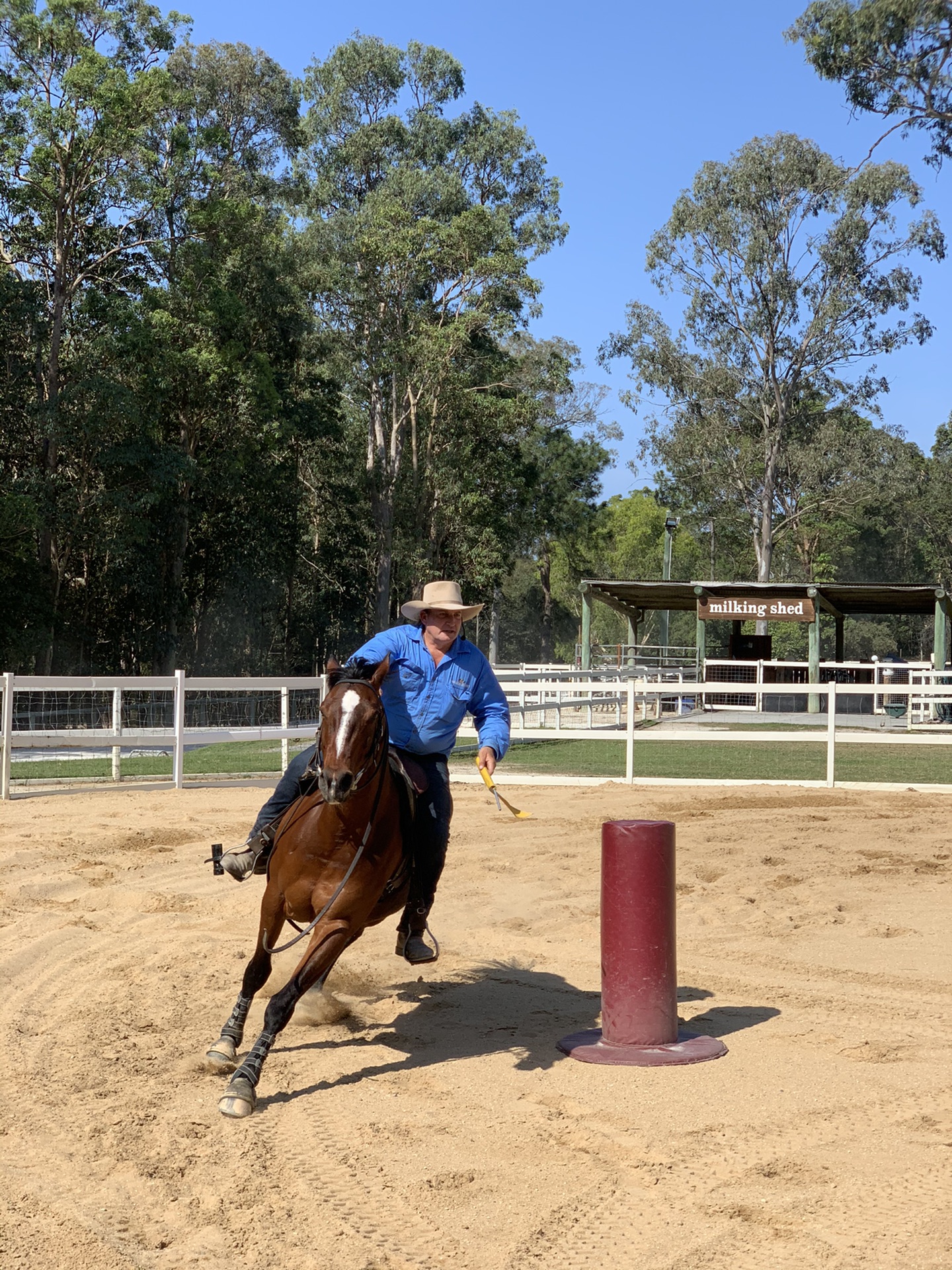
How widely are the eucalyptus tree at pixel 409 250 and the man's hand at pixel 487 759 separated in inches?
1578

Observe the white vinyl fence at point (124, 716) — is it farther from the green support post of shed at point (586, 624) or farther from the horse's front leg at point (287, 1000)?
the green support post of shed at point (586, 624)

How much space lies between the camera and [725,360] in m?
54.4

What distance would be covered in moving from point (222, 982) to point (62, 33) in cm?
3218

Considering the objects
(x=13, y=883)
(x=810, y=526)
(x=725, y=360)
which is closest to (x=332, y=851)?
(x=13, y=883)

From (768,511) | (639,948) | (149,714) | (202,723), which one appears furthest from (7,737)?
(768,511)

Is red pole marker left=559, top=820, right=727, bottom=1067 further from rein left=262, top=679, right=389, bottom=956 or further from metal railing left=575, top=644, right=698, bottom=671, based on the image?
metal railing left=575, top=644, right=698, bottom=671

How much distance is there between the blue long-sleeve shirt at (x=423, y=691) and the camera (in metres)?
6.36

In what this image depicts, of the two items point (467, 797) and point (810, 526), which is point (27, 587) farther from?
point (810, 526)

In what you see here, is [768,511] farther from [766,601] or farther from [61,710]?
[61,710]

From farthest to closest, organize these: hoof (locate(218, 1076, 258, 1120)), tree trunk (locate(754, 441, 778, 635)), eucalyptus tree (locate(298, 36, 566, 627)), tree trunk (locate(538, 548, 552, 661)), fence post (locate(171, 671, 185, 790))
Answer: tree trunk (locate(538, 548, 552, 661)) → tree trunk (locate(754, 441, 778, 635)) → eucalyptus tree (locate(298, 36, 566, 627)) → fence post (locate(171, 671, 185, 790)) → hoof (locate(218, 1076, 258, 1120))

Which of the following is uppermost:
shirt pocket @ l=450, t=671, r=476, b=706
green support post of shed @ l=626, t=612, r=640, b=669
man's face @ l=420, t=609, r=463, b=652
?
green support post of shed @ l=626, t=612, r=640, b=669

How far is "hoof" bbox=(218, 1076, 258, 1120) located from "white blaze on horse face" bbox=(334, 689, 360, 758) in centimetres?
133

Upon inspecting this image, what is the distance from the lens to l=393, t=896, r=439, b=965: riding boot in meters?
6.63

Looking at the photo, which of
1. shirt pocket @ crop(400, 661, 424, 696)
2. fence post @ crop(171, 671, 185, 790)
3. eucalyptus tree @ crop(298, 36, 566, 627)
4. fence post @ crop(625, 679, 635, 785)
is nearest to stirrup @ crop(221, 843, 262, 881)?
shirt pocket @ crop(400, 661, 424, 696)
